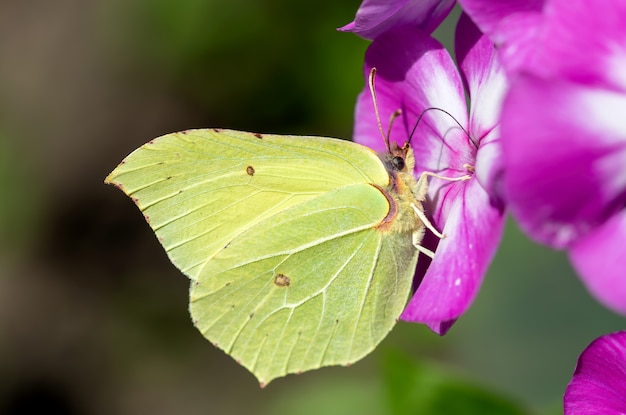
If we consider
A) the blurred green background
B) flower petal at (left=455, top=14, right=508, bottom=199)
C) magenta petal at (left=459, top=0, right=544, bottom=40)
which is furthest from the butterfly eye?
the blurred green background

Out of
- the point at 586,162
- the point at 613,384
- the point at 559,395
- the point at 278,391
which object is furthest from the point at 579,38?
the point at 278,391

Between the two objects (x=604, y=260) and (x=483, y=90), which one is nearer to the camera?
(x=604, y=260)

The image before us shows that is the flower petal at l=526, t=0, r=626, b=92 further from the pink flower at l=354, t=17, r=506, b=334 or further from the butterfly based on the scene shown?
the butterfly

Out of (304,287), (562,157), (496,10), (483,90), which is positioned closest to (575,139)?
(562,157)

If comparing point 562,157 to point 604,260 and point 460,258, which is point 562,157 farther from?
point 460,258

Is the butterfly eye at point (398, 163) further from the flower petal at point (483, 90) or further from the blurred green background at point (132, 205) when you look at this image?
the blurred green background at point (132, 205)
